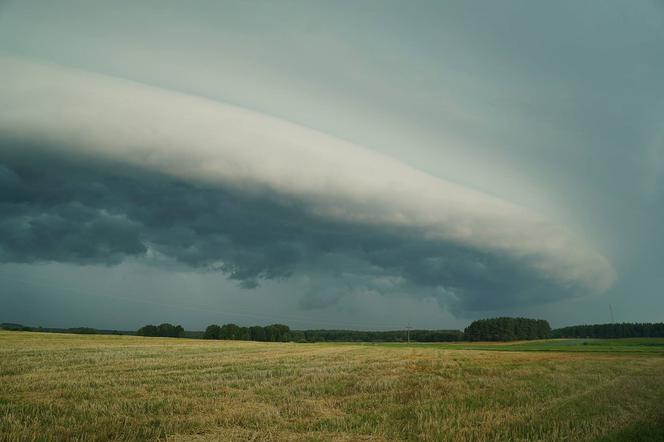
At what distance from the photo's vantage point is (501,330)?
17038 cm

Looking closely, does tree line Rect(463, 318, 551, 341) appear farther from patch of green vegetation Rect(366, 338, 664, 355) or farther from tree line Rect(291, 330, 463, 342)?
patch of green vegetation Rect(366, 338, 664, 355)

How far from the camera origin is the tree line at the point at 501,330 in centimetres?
16962

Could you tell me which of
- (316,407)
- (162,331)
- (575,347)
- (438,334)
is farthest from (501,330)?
(316,407)

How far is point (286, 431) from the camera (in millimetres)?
9641

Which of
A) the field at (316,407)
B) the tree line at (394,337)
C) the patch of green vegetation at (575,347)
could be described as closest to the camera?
the field at (316,407)

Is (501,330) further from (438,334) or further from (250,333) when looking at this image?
(250,333)

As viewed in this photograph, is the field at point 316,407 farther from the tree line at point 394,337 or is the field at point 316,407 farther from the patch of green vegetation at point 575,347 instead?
the tree line at point 394,337

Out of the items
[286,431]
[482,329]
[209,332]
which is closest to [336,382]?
[286,431]

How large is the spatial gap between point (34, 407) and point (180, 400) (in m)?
3.51

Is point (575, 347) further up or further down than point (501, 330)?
further down

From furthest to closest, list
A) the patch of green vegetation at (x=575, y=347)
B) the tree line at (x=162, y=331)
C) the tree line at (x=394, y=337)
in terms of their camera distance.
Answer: the tree line at (x=394, y=337), the tree line at (x=162, y=331), the patch of green vegetation at (x=575, y=347)

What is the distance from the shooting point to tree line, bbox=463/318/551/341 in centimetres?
16962

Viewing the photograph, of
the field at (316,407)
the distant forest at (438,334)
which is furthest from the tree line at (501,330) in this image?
the field at (316,407)

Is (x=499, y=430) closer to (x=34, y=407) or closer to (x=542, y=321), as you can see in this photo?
(x=34, y=407)
